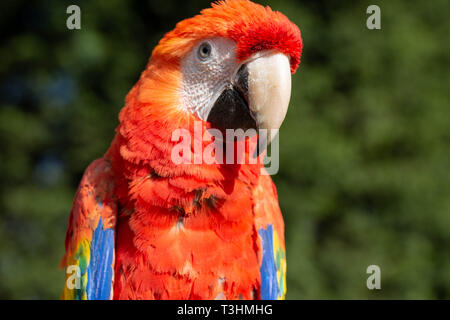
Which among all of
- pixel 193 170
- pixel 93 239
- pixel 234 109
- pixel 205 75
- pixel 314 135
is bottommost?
pixel 93 239

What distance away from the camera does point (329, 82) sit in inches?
121

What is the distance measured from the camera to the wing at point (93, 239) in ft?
4.04

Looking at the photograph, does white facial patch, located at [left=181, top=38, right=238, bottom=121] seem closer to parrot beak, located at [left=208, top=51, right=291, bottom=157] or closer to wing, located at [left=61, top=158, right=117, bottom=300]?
parrot beak, located at [left=208, top=51, right=291, bottom=157]

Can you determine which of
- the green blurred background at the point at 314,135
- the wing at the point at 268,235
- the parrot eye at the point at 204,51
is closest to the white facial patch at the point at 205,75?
the parrot eye at the point at 204,51

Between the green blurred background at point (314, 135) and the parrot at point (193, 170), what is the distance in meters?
1.68

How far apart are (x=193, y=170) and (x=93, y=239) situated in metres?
0.40

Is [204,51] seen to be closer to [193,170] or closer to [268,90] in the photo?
[268,90]

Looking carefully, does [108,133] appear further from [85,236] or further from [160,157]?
[160,157]

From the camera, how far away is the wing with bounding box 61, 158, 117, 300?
1230 mm

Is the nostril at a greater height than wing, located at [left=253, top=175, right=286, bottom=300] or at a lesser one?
greater

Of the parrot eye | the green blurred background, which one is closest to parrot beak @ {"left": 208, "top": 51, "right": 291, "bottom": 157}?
the parrot eye

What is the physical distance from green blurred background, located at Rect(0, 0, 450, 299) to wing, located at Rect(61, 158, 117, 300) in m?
1.63

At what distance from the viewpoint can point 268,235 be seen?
1326 millimetres

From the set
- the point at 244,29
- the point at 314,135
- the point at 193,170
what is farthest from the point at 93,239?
the point at 314,135
